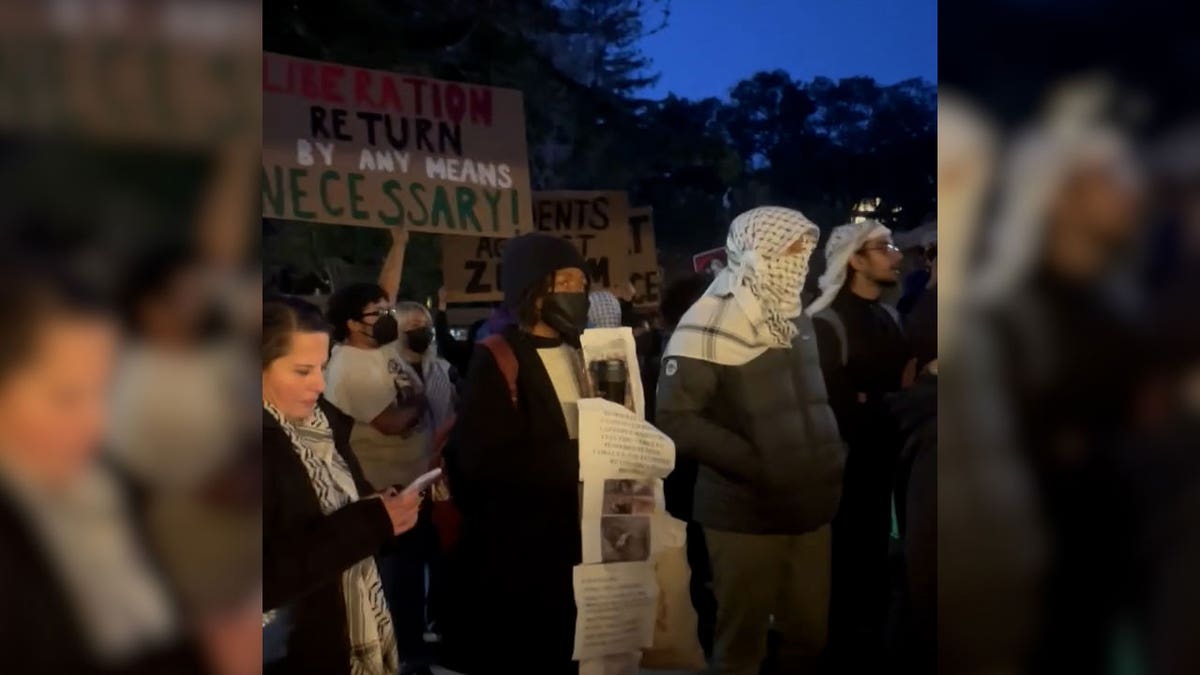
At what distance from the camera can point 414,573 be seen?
3.45 m

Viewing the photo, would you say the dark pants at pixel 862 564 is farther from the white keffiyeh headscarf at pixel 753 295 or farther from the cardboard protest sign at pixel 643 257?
the cardboard protest sign at pixel 643 257

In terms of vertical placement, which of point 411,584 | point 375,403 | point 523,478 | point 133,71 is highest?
point 133,71

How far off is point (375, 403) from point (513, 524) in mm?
553

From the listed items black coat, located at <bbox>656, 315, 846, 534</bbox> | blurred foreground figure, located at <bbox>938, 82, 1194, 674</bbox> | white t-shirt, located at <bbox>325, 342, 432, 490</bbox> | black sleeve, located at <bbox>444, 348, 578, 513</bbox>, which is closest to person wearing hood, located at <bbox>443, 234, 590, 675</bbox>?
black sleeve, located at <bbox>444, 348, 578, 513</bbox>

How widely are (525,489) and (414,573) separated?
1.27 ft

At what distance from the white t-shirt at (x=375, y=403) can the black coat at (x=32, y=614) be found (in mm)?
708

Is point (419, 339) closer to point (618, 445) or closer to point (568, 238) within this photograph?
point (568, 238)

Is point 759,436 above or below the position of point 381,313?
below

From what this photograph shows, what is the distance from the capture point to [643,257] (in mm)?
3793

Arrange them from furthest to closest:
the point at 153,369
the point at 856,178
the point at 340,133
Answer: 1. the point at 856,178
2. the point at 340,133
3. the point at 153,369

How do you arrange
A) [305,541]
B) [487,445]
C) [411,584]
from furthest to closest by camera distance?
[487,445]
[411,584]
[305,541]

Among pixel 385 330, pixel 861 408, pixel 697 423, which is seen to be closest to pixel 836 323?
pixel 861 408

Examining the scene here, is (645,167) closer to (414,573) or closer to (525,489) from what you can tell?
(525,489)

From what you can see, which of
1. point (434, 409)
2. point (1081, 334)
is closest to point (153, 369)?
point (434, 409)
